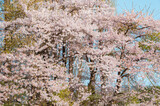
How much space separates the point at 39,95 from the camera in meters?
10.4

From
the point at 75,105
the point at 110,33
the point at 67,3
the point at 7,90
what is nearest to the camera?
the point at 7,90

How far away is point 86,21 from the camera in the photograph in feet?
39.4

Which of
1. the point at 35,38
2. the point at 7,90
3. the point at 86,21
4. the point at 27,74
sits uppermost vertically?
the point at 86,21

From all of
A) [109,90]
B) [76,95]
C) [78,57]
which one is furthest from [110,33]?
[76,95]

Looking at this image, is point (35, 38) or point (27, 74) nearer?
point (27, 74)

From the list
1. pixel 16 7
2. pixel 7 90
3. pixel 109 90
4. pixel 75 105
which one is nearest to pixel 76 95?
pixel 75 105

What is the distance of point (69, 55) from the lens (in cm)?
1127

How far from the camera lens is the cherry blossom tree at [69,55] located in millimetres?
9703

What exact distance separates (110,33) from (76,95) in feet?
14.5

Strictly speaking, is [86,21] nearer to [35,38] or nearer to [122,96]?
[35,38]

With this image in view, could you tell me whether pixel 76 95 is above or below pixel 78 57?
below

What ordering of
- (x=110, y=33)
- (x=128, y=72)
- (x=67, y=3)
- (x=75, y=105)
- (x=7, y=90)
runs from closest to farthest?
(x=7, y=90) → (x=75, y=105) → (x=128, y=72) → (x=110, y=33) → (x=67, y=3)

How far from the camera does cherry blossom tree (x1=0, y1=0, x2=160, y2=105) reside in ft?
31.8

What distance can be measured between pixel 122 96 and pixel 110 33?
399 cm
